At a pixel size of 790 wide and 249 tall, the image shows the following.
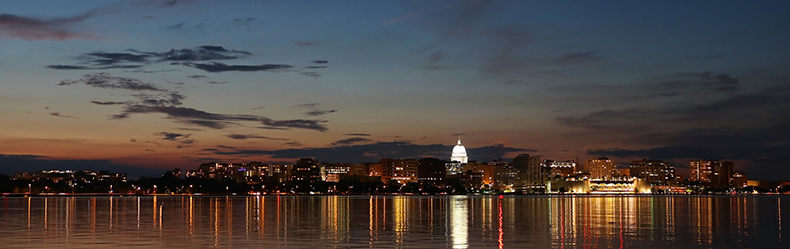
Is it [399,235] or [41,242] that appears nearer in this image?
[41,242]

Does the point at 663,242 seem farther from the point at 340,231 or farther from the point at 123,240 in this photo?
the point at 123,240

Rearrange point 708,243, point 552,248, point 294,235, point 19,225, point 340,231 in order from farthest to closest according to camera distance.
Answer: point 19,225
point 340,231
point 294,235
point 708,243
point 552,248

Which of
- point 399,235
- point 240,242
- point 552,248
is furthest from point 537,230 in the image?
point 240,242

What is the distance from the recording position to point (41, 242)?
3847 centimetres

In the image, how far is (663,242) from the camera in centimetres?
4009

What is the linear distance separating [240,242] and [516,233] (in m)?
15.4

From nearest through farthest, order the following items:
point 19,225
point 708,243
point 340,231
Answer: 1. point 708,243
2. point 340,231
3. point 19,225

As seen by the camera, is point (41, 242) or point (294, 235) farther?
point (294, 235)

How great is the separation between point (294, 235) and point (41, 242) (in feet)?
39.1

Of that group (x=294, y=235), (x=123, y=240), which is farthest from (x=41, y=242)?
(x=294, y=235)

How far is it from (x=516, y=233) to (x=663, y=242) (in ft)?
28.3

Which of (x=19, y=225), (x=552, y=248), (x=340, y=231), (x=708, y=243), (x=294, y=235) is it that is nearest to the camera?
(x=552, y=248)

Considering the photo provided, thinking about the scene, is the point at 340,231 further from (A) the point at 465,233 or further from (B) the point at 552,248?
(B) the point at 552,248

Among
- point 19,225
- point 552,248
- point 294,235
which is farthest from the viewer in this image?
point 19,225
